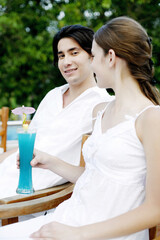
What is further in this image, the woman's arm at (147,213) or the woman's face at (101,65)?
the woman's face at (101,65)

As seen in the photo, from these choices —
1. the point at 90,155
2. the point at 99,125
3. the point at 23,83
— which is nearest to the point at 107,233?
the point at 90,155

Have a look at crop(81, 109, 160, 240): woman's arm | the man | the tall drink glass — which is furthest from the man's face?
crop(81, 109, 160, 240): woman's arm

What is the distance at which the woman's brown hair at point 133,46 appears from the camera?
48.2 inches

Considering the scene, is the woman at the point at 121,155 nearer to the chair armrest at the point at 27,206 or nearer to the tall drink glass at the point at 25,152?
the chair armrest at the point at 27,206

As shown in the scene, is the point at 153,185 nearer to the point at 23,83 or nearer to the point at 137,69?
the point at 137,69

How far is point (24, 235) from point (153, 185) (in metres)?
0.54

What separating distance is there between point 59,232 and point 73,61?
1243 millimetres

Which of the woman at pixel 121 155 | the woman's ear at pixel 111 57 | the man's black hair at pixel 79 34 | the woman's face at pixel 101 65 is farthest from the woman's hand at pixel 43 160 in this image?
the man's black hair at pixel 79 34

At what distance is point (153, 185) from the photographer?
3.41 ft

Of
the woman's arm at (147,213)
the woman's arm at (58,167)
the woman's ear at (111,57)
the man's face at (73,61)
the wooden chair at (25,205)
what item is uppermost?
the woman's ear at (111,57)

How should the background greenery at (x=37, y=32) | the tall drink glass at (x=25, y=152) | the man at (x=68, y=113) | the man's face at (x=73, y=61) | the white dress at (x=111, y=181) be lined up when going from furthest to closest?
1. the background greenery at (x=37, y=32)
2. the man's face at (x=73, y=61)
3. the man at (x=68, y=113)
4. the tall drink glass at (x=25, y=152)
5. the white dress at (x=111, y=181)

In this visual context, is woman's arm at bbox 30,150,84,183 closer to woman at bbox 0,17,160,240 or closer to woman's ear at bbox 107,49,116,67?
woman at bbox 0,17,160,240

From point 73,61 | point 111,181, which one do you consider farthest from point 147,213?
point 73,61

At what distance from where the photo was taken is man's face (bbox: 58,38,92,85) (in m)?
2.08
